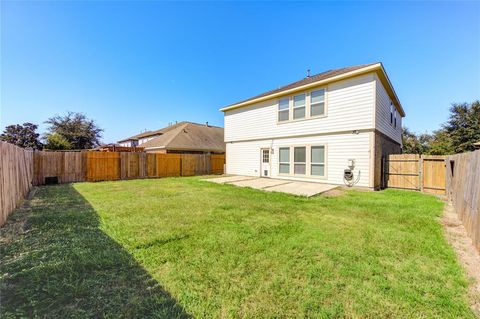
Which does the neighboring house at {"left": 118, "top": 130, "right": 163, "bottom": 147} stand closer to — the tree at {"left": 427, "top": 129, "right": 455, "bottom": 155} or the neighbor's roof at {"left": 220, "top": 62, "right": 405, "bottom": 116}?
the neighbor's roof at {"left": 220, "top": 62, "right": 405, "bottom": 116}

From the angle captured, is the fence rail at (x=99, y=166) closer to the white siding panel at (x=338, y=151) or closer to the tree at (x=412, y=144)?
the white siding panel at (x=338, y=151)

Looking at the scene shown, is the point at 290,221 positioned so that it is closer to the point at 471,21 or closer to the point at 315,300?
the point at 315,300

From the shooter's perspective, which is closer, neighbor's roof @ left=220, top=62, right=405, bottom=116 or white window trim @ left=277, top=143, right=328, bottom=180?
neighbor's roof @ left=220, top=62, right=405, bottom=116

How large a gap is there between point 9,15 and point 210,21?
27.2 feet

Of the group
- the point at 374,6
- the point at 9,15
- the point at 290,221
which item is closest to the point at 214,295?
the point at 290,221

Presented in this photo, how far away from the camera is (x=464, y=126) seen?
22.9 meters

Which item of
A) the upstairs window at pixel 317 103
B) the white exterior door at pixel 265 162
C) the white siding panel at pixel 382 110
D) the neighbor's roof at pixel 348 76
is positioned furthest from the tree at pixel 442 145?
the white exterior door at pixel 265 162

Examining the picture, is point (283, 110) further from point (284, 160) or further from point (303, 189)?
point (303, 189)

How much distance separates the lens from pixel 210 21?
11.3 metres

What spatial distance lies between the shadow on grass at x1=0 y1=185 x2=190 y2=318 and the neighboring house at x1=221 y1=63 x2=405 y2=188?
9.77m

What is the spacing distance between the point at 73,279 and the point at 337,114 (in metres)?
11.0

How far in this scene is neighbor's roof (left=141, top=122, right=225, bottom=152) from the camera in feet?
69.0

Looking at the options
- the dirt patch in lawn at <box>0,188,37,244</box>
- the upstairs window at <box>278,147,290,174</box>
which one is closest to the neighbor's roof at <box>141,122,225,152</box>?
the upstairs window at <box>278,147,290,174</box>

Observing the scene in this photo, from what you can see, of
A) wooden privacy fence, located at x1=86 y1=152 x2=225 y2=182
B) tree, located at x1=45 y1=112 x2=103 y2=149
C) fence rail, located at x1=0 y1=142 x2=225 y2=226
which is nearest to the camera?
fence rail, located at x1=0 y1=142 x2=225 y2=226
